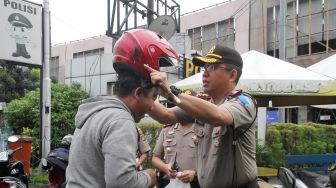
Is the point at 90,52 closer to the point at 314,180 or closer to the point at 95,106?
the point at 314,180

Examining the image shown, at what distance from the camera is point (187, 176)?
3824 millimetres

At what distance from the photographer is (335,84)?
5328mm

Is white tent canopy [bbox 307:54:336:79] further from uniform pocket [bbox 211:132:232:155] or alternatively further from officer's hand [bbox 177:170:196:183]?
uniform pocket [bbox 211:132:232:155]

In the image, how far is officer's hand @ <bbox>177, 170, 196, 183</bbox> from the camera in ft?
12.2

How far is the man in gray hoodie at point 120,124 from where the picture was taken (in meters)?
1.59

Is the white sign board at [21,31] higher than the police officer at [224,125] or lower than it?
higher

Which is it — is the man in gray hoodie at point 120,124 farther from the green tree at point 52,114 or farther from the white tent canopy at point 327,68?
the green tree at point 52,114

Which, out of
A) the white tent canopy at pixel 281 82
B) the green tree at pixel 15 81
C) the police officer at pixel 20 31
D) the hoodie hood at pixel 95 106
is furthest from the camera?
the green tree at pixel 15 81

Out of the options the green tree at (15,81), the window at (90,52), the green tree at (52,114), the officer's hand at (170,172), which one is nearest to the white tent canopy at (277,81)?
the officer's hand at (170,172)

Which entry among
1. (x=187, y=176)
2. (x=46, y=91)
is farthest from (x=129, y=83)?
(x=46, y=91)

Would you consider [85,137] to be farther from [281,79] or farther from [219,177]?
[281,79]

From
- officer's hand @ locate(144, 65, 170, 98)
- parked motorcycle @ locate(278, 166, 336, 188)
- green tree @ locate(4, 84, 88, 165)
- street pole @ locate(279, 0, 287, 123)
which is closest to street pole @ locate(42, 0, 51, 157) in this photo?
green tree @ locate(4, 84, 88, 165)

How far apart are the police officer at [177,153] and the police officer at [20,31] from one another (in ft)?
18.4

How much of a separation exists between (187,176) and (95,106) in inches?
86.3
